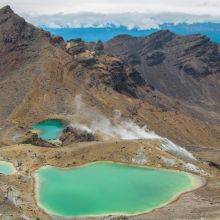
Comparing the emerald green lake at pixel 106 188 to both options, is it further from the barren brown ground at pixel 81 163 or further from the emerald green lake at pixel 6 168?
the emerald green lake at pixel 6 168

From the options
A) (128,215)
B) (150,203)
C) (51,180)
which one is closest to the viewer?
(128,215)

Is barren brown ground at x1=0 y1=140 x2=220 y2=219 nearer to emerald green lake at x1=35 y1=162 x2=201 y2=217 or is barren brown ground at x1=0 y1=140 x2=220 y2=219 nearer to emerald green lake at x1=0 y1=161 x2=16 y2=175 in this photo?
emerald green lake at x1=0 y1=161 x2=16 y2=175

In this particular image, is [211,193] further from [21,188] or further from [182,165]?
[21,188]

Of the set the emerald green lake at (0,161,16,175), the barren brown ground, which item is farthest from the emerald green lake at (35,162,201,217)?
the emerald green lake at (0,161,16,175)

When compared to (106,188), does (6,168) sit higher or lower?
lower

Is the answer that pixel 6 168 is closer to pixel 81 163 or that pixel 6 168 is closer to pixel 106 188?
pixel 81 163

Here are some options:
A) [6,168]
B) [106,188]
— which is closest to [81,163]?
[6,168]

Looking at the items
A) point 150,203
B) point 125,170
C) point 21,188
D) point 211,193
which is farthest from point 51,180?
point 211,193
